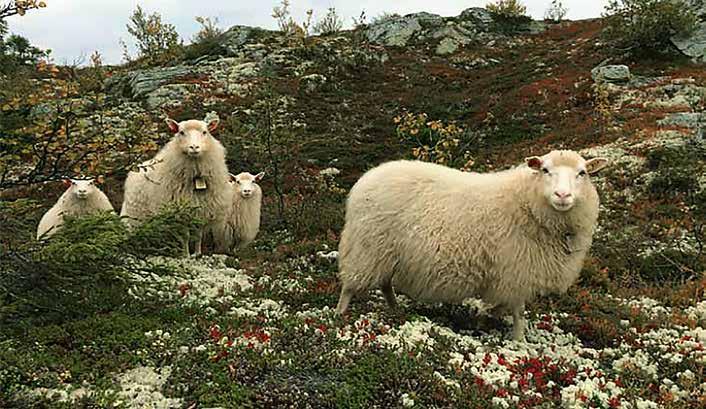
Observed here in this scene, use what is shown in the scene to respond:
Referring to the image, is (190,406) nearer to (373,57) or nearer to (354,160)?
(354,160)

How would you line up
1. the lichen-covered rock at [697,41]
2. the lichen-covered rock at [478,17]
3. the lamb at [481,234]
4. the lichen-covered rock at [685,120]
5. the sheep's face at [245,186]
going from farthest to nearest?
the lichen-covered rock at [478,17]
the lichen-covered rock at [697,41]
the lichen-covered rock at [685,120]
the sheep's face at [245,186]
the lamb at [481,234]

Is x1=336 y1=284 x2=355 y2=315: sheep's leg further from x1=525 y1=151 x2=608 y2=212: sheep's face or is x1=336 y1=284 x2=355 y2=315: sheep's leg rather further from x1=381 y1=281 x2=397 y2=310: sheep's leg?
x1=525 y1=151 x2=608 y2=212: sheep's face

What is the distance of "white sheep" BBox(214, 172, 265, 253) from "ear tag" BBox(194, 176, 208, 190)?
4.89ft

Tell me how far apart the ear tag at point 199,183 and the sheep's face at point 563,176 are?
626 cm

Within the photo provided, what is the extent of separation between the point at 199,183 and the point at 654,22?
2852 cm

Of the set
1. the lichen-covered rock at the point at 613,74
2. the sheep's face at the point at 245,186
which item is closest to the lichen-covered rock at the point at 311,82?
the lichen-covered rock at the point at 613,74

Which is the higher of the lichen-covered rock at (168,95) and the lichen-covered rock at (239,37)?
the lichen-covered rock at (239,37)

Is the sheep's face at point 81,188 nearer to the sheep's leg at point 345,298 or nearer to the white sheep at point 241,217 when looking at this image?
the white sheep at point 241,217

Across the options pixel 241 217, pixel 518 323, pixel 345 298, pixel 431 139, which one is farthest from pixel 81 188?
pixel 431 139

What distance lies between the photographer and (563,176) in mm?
7477

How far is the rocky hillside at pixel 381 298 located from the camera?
237 inches

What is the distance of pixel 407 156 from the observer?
23.4 m

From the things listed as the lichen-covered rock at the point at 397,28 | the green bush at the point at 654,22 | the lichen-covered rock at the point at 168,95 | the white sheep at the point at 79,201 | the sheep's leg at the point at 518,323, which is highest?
the lichen-covered rock at the point at 397,28

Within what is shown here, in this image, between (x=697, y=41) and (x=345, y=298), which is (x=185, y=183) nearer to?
(x=345, y=298)
